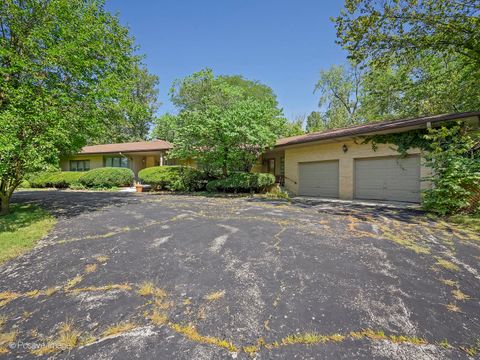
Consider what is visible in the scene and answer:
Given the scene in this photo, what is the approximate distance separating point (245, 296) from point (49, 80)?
8844 mm

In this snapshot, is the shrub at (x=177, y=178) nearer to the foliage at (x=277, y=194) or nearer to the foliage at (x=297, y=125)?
the foliage at (x=277, y=194)

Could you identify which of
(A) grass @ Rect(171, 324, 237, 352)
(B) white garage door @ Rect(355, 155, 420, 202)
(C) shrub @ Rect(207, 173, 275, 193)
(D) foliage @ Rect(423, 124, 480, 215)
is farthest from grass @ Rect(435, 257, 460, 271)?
(C) shrub @ Rect(207, 173, 275, 193)

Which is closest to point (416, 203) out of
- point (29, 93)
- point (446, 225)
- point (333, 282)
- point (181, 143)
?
point (446, 225)

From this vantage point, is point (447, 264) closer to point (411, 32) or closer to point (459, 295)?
point (459, 295)

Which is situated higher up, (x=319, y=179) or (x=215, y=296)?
(x=319, y=179)

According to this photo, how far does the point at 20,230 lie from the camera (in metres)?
5.85

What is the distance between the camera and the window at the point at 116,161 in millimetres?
22031

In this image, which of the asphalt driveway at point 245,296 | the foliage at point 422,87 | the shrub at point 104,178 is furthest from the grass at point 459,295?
the shrub at point 104,178

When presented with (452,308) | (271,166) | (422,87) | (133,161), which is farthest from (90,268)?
(422,87)

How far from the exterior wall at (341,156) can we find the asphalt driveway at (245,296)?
6376mm

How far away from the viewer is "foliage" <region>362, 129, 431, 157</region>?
32.1 feet

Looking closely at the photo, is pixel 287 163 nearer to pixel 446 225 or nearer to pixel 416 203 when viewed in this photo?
pixel 416 203

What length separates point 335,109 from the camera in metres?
30.7

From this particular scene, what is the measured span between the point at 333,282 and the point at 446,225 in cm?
524
